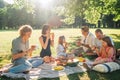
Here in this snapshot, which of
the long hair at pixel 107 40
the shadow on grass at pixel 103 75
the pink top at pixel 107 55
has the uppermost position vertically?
the long hair at pixel 107 40

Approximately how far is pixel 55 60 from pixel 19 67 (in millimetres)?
2691

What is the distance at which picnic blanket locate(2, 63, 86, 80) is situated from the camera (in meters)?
8.98

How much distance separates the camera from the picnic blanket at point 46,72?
354 inches

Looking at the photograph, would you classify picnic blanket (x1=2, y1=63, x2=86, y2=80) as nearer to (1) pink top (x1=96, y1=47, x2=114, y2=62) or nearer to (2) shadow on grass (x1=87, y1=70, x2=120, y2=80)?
(2) shadow on grass (x1=87, y1=70, x2=120, y2=80)

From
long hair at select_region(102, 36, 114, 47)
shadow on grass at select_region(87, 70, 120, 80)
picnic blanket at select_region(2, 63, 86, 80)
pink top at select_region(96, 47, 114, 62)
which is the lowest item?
shadow on grass at select_region(87, 70, 120, 80)

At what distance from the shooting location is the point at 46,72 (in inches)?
382

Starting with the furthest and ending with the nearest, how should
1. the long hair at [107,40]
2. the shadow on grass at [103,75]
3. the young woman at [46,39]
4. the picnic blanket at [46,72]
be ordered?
the young woman at [46,39] < the long hair at [107,40] < the picnic blanket at [46,72] < the shadow on grass at [103,75]

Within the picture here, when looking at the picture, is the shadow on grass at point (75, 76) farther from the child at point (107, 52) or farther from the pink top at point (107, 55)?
the pink top at point (107, 55)

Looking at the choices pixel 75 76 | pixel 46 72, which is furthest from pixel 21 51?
pixel 75 76

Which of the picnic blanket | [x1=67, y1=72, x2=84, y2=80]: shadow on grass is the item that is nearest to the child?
the picnic blanket

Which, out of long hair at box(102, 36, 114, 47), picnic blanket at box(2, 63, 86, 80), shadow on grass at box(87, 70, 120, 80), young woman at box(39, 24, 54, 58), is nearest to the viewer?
shadow on grass at box(87, 70, 120, 80)

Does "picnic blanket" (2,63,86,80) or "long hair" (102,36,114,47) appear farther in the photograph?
"long hair" (102,36,114,47)

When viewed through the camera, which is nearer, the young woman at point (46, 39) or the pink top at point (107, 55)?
the pink top at point (107, 55)

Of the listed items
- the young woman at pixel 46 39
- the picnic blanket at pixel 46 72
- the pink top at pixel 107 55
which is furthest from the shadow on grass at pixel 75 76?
the young woman at pixel 46 39
